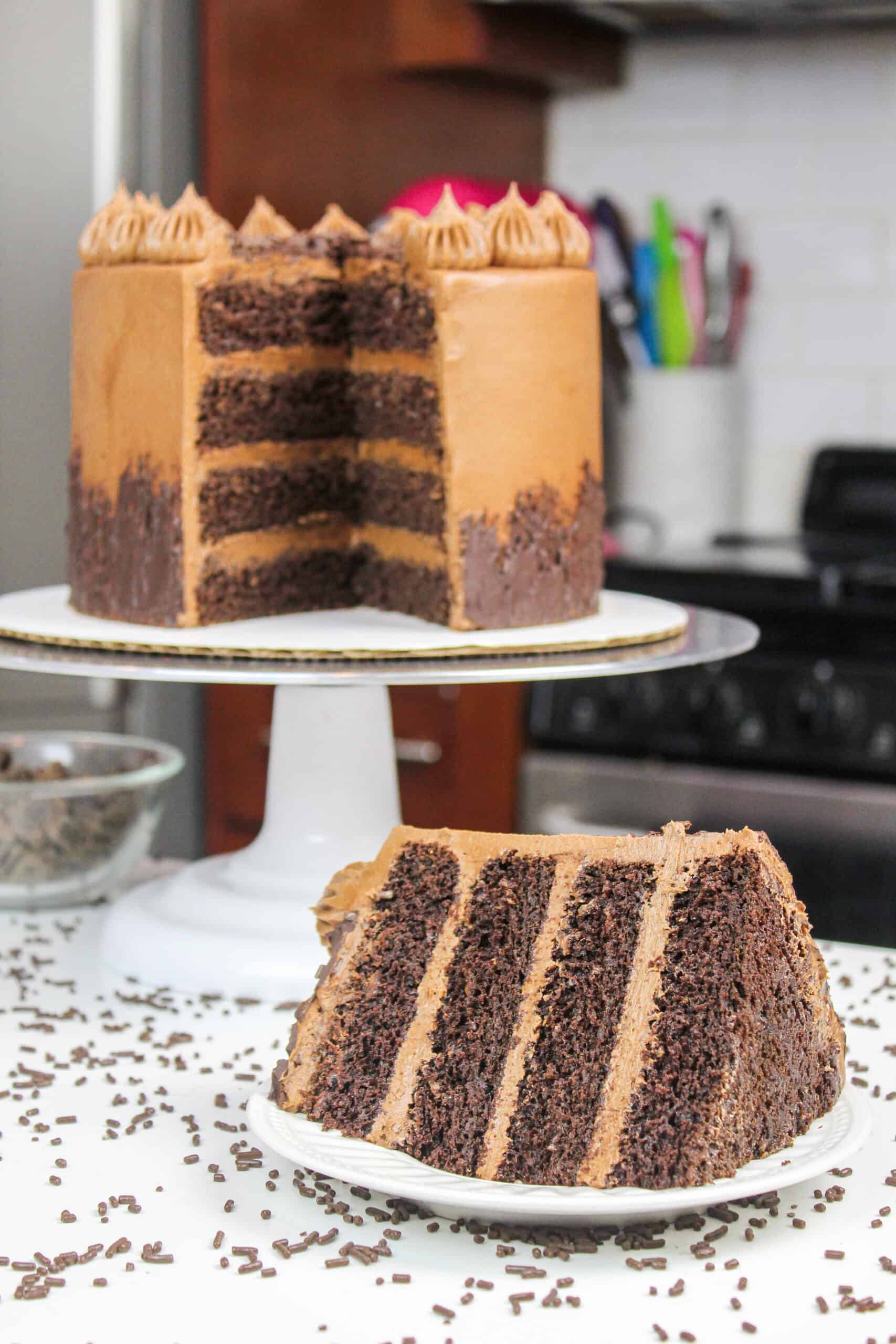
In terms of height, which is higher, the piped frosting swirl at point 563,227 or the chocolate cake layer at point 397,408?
the piped frosting swirl at point 563,227

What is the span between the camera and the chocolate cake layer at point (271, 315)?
5.67 ft

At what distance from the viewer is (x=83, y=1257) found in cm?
104

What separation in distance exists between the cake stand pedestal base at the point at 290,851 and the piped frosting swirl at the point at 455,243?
402 millimetres

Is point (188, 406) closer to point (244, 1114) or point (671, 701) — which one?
point (244, 1114)

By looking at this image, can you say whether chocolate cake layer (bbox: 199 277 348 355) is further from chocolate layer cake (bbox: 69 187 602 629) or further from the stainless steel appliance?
the stainless steel appliance

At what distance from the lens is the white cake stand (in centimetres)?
149

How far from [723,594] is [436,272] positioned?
1252 mm

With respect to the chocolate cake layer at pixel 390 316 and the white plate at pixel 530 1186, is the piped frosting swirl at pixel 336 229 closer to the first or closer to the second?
the chocolate cake layer at pixel 390 316

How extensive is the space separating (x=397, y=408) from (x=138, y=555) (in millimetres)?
312

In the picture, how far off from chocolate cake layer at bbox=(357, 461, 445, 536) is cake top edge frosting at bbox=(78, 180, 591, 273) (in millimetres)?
214

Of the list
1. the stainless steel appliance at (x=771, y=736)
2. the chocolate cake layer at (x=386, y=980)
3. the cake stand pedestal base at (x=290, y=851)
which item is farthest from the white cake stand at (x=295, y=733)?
the stainless steel appliance at (x=771, y=736)

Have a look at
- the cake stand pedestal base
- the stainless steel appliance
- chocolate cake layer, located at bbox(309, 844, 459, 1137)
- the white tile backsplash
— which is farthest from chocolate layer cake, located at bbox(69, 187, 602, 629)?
the white tile backsplash

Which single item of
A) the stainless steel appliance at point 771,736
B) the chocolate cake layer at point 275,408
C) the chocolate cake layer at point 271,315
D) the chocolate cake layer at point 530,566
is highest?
the chocolate cake layer at point 271,315

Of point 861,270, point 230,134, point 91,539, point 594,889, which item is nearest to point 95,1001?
point 91,539
